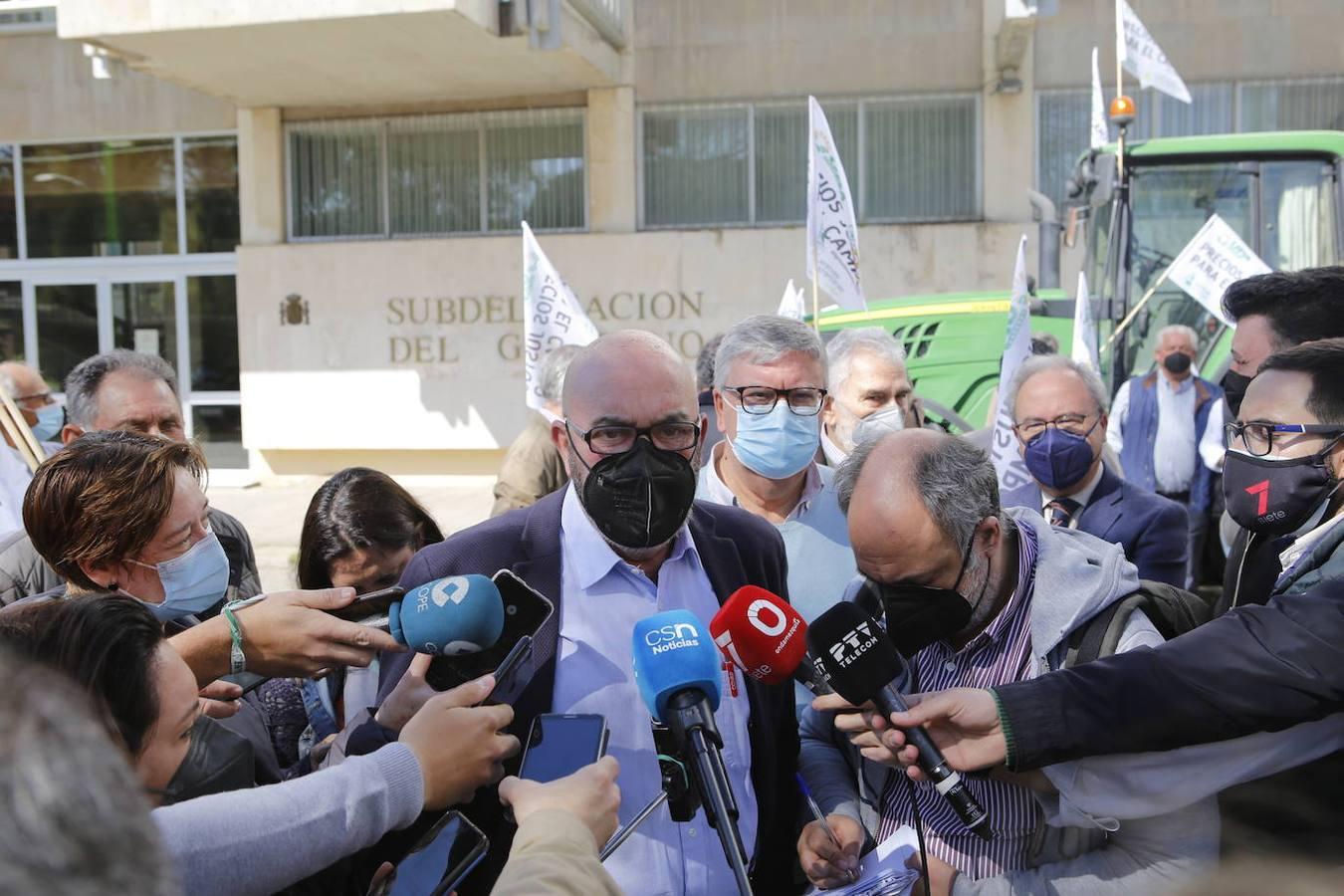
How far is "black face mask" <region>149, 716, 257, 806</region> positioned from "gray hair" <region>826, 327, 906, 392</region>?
294cm

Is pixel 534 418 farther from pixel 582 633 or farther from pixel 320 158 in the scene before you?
pixel 320 158

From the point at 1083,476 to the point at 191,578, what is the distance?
292cm

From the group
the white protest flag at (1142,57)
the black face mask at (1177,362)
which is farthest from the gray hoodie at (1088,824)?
the white protest flag at (1142,57)

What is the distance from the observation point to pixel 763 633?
78.8 inches

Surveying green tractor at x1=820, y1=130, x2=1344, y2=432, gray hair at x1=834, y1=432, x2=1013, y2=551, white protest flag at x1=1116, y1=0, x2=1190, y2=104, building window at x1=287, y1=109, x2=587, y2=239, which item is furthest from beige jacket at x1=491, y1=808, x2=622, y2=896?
building window at x1=287, y1=109, x2=587, y2=239

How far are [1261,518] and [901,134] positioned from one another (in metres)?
11.2

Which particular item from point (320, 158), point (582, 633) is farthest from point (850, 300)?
point (320, 158)

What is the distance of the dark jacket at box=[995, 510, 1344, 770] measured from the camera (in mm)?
1795

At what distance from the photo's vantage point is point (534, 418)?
5.36 metres

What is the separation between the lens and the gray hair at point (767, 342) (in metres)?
3.53

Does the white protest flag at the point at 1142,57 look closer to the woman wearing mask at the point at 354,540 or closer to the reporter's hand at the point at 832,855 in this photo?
the woman wearing mask at the point at 354,540

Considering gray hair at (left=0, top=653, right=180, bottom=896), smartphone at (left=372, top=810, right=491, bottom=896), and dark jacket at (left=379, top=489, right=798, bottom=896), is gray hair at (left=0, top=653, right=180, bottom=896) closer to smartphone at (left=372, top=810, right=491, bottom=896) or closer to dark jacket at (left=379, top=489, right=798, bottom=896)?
smartphone at (left=372, top=810, right=491, bottom=896)

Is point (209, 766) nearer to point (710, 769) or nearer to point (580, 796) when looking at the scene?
point (580, 796)

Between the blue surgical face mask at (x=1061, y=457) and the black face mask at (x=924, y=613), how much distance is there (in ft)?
6.38
